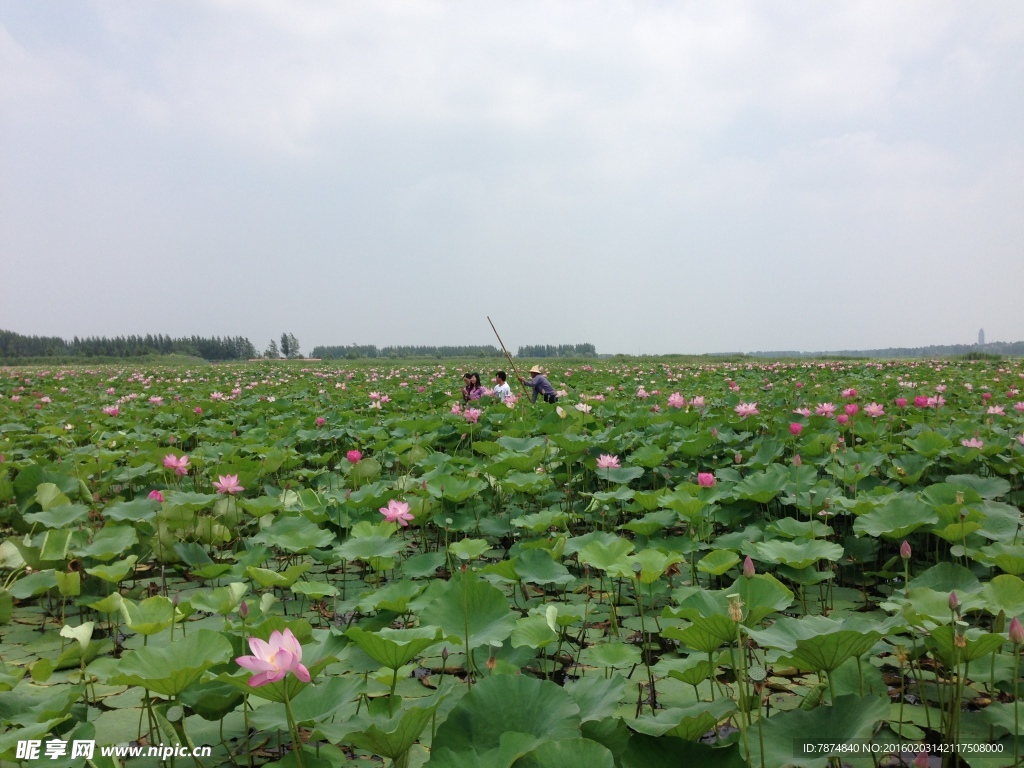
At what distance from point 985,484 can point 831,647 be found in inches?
88.3

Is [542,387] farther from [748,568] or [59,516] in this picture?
[748,568]

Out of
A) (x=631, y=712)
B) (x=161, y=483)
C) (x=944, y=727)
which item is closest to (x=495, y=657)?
(x=631, y=712)

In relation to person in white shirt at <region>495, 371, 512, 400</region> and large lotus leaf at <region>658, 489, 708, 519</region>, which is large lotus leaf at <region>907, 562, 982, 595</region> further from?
person in white shirt at <region>495, 371, 512, 400</region>

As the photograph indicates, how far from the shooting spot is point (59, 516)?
2582 mm

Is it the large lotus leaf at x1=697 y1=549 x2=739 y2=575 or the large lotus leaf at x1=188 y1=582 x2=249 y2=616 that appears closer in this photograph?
the large lotus leaf at x1=188 y1=582 x2=249 y2=616

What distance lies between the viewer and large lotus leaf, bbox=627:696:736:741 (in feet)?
3.63

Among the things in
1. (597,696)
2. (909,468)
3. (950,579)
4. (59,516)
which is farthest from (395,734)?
(909,468)

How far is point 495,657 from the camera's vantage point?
1.57m

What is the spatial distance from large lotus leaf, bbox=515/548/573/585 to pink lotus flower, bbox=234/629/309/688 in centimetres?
100

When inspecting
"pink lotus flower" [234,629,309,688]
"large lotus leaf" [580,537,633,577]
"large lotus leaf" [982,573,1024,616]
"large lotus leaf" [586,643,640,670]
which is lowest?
"large lotus leaf" [586,643,640,670]

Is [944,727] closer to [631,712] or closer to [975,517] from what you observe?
[631,712]

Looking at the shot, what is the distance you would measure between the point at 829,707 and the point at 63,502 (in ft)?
10.6

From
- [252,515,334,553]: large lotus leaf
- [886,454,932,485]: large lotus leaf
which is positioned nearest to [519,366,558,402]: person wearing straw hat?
[886,454,932,485]: large lotus leaf

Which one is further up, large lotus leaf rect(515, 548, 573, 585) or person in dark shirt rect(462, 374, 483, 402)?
person in dark shirt rect(462, 374, 483, 402)
